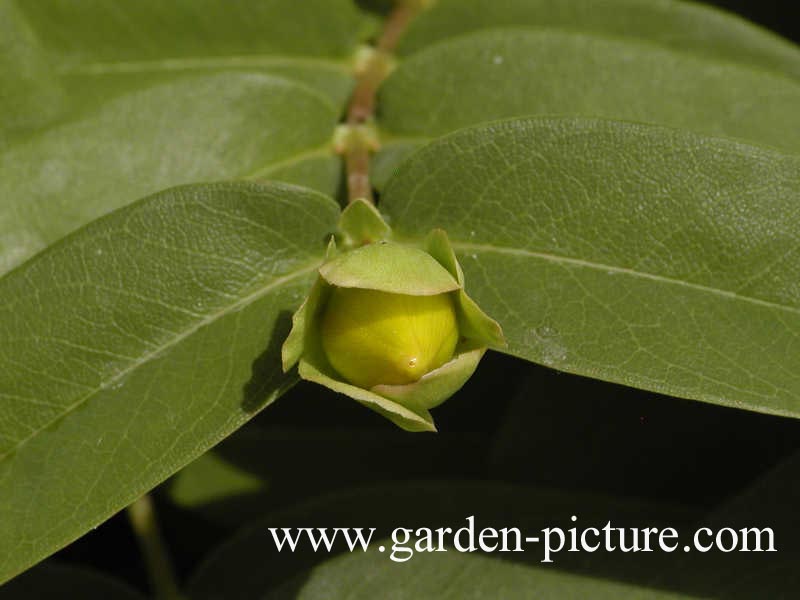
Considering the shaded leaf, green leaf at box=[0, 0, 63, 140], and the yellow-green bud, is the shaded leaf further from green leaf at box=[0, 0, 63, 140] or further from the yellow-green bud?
green leaf at box=[0, 0, 63, 140]

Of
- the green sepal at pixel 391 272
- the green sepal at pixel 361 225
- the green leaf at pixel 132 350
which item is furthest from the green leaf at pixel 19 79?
the green sepal at pixel 391 272

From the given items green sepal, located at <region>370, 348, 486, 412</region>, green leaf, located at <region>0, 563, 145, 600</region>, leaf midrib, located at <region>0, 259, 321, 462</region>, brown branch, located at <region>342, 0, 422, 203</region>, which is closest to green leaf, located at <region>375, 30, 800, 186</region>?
brown branch, located at <region>342, 0, 422, 203</region>

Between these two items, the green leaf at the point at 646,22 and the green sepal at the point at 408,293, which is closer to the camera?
the green sepal at the point at 408,293

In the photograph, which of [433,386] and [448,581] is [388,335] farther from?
[448,581]

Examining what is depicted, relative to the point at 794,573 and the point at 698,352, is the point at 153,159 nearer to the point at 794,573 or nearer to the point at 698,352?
the point at 698,352

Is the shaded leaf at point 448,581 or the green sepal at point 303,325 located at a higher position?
the green sepal at point 303,325

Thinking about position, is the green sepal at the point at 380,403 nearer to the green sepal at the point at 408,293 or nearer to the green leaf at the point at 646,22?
the green sepal at the point at 408,293
